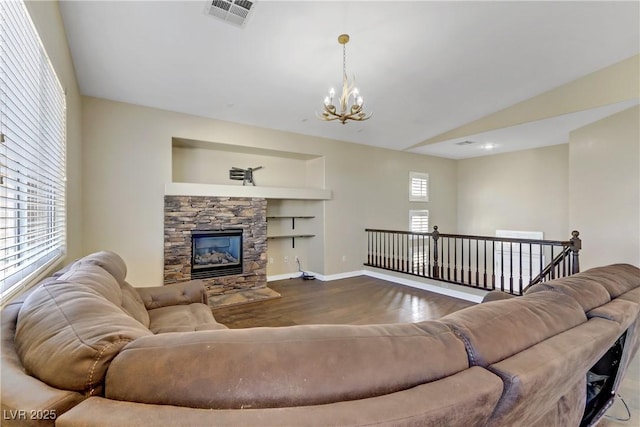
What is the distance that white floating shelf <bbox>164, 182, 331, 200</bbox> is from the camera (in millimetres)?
4582

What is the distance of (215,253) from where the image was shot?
5.16 m

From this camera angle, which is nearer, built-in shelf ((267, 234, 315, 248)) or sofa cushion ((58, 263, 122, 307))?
sofa cushion ((58, 263, 122, 307))

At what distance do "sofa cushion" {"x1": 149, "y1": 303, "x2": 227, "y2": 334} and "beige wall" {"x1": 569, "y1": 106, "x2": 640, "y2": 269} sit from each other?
5.91 metres

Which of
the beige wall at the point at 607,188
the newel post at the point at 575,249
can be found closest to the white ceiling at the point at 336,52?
the beige wall at the point at 607,188

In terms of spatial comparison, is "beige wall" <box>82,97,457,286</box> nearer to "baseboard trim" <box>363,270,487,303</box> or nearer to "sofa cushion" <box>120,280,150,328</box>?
"baseboard trim" <box>363,270,487,303</box>

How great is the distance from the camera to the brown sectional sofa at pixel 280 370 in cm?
66

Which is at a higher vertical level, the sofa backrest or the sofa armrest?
the sofa backrest

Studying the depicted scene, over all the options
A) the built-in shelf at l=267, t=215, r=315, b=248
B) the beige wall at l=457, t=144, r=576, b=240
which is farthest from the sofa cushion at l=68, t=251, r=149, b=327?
the beige wall at l=457, t=144, r=576, b=240

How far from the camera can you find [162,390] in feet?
2.26

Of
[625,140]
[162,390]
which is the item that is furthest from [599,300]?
[625,140]

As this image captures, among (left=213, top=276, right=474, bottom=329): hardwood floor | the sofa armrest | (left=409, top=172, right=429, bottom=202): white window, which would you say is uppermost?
(left=409, top=172, right=429, bottom=202): white window

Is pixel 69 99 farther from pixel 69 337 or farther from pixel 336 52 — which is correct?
pixel 69 337

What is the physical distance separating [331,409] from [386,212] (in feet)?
21.7

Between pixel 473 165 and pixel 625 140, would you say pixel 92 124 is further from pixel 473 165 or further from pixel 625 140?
pixel 473 165
